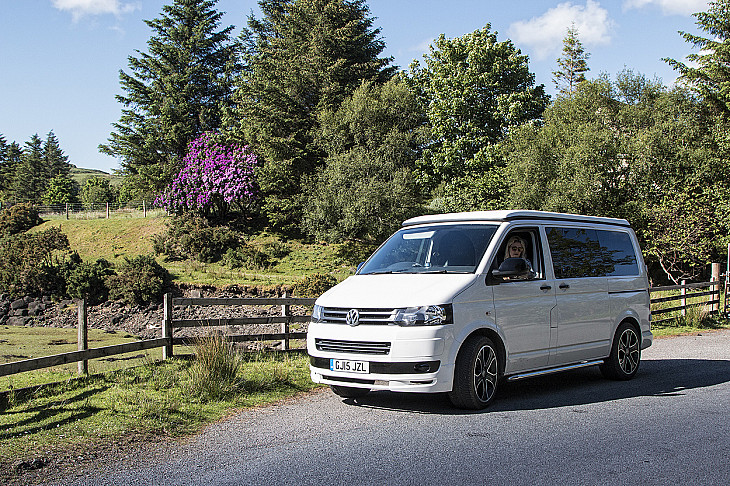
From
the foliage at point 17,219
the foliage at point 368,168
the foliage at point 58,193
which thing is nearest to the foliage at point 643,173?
the foliage at point 368,168

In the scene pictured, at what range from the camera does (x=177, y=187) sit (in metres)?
44.2

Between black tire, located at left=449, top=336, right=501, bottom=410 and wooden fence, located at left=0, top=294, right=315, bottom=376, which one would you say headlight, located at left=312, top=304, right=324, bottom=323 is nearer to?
black tire, located at left=449, top=336, right=501, bottom=410

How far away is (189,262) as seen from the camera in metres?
39.1

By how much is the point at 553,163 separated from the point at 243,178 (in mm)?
20297

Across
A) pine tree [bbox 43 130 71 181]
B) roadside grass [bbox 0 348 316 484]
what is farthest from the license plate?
pine tree [bbox 43 130 71 181]

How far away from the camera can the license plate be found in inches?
287

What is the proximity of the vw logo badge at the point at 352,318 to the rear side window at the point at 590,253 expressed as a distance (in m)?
3.08

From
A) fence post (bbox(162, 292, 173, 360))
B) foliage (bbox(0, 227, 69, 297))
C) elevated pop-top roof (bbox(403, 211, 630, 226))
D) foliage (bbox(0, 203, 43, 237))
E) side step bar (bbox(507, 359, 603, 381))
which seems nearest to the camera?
side step bar (bbox(507, 359, 603, 381))

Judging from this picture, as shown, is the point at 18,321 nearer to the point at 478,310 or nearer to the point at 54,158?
the point at 478,310

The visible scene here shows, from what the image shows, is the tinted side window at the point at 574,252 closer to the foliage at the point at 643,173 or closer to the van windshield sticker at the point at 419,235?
the van windshield sticker at the point at 419,235

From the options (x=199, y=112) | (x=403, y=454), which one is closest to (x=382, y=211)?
(x=199, y=112)

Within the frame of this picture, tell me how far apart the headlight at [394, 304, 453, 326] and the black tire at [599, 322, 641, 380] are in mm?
3875

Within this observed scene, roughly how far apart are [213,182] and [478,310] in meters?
37.8

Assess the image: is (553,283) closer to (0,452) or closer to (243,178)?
(0,452)
